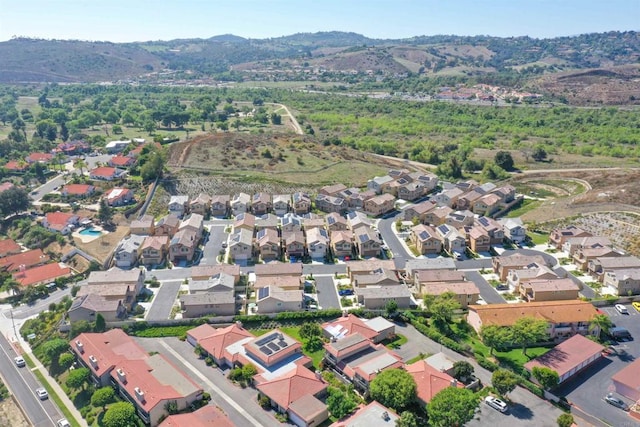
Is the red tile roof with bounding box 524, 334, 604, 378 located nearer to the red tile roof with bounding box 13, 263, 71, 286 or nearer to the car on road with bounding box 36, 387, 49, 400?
the car on road with bounding box 36, 387, 49, 400

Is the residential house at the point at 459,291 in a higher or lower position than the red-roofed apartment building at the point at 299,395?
higher

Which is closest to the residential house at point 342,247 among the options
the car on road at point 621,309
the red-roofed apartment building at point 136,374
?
the red-roofed apartment building at point 136,374

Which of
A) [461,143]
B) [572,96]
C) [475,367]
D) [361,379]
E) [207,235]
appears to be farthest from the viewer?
[572,96]

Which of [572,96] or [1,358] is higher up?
[572,96]

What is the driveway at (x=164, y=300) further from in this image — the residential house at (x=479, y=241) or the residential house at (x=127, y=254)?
the residential house at (x=479, y=241)

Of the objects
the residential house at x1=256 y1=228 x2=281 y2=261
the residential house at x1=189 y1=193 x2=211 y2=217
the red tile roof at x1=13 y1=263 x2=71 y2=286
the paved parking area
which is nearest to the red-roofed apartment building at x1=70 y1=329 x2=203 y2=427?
the red tile roof at x1=13 y1=263 x2=71 y2=286

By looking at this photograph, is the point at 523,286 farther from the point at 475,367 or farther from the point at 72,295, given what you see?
the point at 72,295

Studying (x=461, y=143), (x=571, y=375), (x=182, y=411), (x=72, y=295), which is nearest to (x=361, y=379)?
(x=182, y=411)
